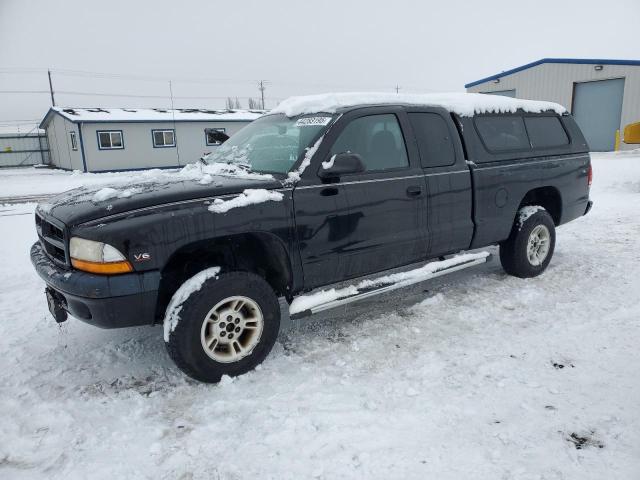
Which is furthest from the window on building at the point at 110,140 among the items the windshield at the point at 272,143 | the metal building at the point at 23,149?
the windshield at the point at 272,143

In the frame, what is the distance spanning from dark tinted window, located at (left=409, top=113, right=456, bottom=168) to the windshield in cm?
96

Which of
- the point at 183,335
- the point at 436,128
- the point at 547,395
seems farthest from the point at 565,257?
the point at 183,335

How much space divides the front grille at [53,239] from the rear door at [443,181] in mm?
2937

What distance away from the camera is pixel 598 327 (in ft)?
13.1

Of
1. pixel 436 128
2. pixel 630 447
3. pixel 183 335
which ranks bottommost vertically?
pixel 630 447

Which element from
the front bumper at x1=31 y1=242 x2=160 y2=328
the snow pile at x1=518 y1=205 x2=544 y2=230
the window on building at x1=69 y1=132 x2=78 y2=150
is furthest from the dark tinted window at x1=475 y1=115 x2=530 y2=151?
the window on building at x1=69 y1=132 x2=78 y2=150

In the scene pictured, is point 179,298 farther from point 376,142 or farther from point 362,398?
point 376,142

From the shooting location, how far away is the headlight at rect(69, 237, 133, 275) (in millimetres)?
2881

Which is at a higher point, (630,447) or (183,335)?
(183,335)

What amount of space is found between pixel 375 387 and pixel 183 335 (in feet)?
4.38

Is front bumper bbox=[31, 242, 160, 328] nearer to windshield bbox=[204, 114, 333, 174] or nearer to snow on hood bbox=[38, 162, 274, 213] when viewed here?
snow on hood bbox=[38, 162, 274, 213]

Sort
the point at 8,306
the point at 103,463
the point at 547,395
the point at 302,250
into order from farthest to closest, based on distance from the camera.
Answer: the point at 8,306 → the point at 302,250 → the point at 547,395 → the point at 103,463

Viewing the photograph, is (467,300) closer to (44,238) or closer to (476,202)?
(476,202)

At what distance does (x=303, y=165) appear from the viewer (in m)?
3.59
